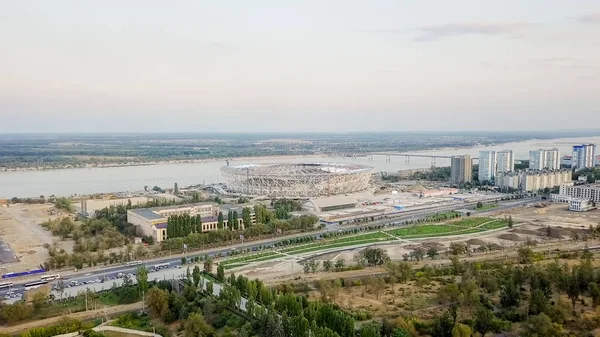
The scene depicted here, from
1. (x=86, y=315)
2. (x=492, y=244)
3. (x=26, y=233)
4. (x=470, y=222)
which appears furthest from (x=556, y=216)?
(x=26, y=233)

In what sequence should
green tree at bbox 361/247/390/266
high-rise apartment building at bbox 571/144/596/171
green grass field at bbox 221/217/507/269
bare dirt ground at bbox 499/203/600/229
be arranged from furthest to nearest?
high-rise apartment building at bbox 571/144/596/171
bare dirt ground at bbox 499/203/600/229
green grass field at bbox 221/217/507/269
green tree at bbox 361/247/390/266

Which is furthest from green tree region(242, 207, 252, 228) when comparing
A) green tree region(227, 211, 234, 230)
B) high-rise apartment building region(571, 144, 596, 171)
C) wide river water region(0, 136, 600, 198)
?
high-rise apartment building region(571, 144, 596, 171)

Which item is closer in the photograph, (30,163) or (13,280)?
(13,280)

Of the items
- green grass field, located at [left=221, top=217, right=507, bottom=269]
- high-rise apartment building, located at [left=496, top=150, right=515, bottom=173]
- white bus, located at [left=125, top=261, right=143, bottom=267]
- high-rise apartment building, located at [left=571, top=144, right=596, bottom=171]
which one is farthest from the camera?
high-rise apartment building, located at [left=571, top=144, right=596, bottom=171]

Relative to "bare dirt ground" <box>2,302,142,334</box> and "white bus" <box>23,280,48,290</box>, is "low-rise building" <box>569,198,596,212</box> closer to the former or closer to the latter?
"bare dirt ground" <box>2,302,142,334</box>

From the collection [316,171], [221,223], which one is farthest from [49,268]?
[316,171]

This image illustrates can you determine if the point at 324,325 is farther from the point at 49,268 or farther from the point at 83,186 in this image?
the point at 83,186

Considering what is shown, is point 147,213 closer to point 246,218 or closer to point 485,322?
point 246,218
